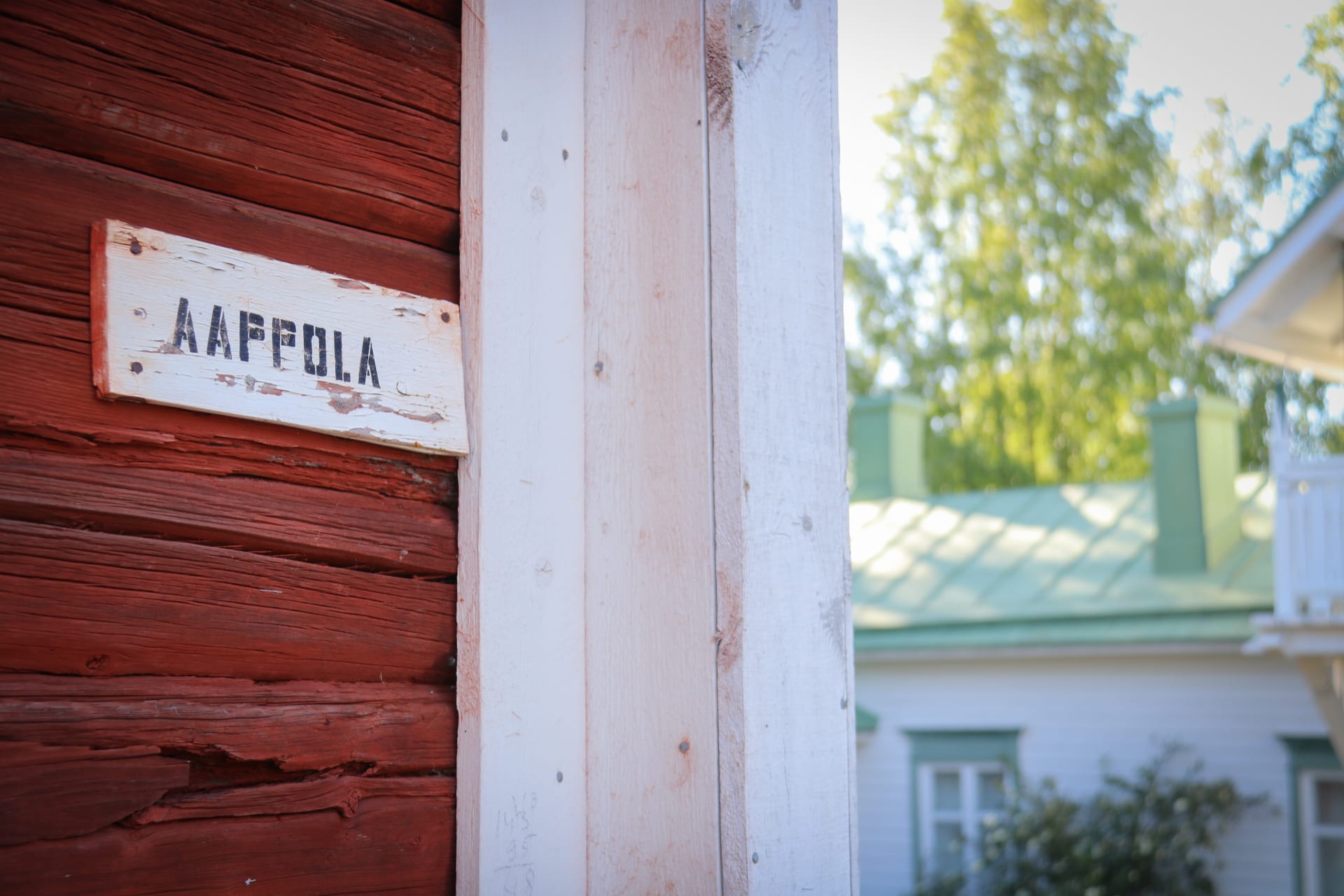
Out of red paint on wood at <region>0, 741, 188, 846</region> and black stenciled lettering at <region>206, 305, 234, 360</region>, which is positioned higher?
black stenciled lettering at <region>206, 305, 234, 360</region>

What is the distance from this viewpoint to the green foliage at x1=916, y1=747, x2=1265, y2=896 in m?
10.3

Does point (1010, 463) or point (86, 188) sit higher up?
point (1010, 463)

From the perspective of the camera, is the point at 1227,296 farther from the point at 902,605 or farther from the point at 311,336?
the point at 311,336

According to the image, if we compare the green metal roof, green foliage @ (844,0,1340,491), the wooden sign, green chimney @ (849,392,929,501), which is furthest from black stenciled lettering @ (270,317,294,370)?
green foliage @ (844,0,1340,491)

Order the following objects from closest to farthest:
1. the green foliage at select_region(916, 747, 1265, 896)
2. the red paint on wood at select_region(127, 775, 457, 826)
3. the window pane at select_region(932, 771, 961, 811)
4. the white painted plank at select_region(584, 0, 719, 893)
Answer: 1. the red paint on wood at select_region(127, 775, 457, 826)
2. the white painted plank at select_region(584, 0, 719, 893)
3. the green foliage at select_region(916, 747, 1265, 896)
4. the window pane at select_region(932, 771, 961, 811)

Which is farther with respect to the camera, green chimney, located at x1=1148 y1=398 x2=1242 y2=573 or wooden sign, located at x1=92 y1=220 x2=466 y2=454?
green chimney, located at x1=1148 y1=398 x2=1242 y2=573

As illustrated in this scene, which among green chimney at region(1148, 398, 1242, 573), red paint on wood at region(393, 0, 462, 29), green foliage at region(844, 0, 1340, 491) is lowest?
red paint on wood at region(393, 0, 462, 29)

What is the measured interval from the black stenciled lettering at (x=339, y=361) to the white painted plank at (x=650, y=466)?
1.12ft

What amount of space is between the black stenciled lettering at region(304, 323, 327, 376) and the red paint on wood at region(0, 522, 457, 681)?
231 millimetres

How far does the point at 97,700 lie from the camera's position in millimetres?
1357

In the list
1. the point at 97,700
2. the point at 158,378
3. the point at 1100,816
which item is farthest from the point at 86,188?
the point at 1100,816

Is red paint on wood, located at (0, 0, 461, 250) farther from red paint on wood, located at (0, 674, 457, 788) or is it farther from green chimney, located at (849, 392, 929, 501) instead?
green chimney, located at (849, 392, 929, 501)

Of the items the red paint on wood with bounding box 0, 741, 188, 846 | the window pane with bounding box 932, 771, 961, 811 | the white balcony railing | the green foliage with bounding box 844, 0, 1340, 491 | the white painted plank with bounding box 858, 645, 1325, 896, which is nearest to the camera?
the red paint on wood with bounding box 0, 741, 188, 846

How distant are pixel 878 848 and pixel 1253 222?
47.4ft
